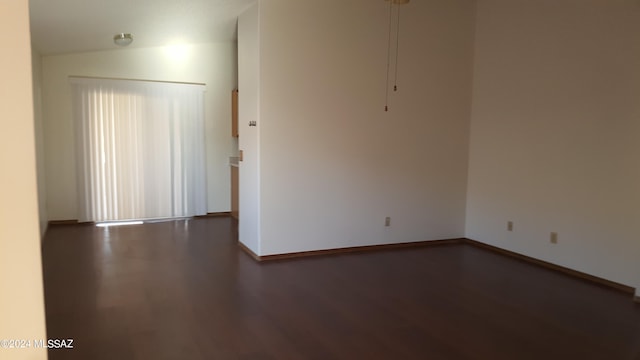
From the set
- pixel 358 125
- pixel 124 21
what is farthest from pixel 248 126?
pixel 124 21

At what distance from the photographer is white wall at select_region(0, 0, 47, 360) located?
4.70 feet

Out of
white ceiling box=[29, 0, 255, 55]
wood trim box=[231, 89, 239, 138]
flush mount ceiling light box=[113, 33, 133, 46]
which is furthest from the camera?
wood trim box=[231, 89, 239, 138]

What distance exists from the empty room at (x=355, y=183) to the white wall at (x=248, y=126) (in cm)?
4

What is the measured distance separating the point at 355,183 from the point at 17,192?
366 centimetres

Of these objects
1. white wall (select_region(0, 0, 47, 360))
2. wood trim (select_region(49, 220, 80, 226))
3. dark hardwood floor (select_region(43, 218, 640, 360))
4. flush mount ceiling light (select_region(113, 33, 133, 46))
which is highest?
flush mount ceiling light (select_region(113, 33, 133, 46))

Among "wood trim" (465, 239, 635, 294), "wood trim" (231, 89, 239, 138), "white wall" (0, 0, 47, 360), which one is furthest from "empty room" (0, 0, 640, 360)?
"white wall" (0, 0, 47, 360)

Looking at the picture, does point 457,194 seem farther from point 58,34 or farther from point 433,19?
point 58,34

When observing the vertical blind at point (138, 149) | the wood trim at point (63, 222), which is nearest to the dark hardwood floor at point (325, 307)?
the wood trim at point (63, 222)

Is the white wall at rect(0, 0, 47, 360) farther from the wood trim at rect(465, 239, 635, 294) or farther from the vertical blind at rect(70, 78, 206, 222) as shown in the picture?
the vertical blind at rect(70, 78, 206, 222)

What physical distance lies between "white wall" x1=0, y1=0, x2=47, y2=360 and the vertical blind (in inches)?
205

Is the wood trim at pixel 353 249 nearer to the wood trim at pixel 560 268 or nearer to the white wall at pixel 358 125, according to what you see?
the white wall at pixel 358 125

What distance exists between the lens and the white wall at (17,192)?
1.43 metres

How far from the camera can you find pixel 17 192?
4.81 ft

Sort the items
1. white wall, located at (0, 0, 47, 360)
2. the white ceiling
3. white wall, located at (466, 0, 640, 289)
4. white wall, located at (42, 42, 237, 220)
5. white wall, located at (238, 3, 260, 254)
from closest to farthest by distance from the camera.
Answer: white wall, located at (0, 0, 47, 360)
white wall, located at (466, 0, 640, 289)
the white ceiling
white wall, located at (238, 3, 260, 254)
white wall, located at (42, 42, 237, 220)
